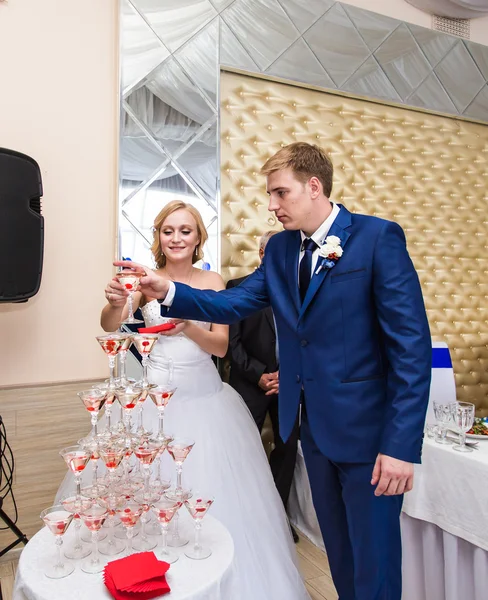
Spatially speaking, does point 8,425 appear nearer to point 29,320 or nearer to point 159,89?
point 29,320

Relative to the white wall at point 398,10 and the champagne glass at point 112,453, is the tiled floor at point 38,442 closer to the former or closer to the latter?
the champagne glass at point 112,453

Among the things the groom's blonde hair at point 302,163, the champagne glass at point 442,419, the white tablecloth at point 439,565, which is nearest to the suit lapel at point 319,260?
the groom's blonde hair at point 302,163

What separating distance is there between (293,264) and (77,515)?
1023 mm

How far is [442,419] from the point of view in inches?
80.7

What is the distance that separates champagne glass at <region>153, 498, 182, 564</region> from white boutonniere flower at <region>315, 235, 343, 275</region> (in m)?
0.82

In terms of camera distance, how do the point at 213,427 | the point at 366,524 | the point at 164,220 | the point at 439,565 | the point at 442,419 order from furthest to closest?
the point at 164,220, the point at 213,427, the point at 442,419, the point at 439,565, the point at 366,524

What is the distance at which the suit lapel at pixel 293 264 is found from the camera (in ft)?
5.73

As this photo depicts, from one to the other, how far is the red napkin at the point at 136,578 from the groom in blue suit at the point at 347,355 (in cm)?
67

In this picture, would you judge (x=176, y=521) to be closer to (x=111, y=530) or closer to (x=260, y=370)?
(x=111, y=530)

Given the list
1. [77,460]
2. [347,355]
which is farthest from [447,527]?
[77,460]

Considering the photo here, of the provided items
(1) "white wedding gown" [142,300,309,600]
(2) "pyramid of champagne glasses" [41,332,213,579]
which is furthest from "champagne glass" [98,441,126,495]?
(1) "white wedding gown" [142,300,309,600]

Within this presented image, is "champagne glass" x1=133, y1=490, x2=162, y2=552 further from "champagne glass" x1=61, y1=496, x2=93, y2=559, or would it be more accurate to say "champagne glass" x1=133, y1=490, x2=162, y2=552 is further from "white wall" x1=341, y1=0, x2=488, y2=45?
"white wall" x1=341, y1=0, x2=488, y2=45

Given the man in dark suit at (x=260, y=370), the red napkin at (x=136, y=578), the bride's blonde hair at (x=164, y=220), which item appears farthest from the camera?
the man in dark suit at (x=260, y=370)

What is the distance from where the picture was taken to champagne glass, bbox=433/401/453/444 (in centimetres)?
A: 198
